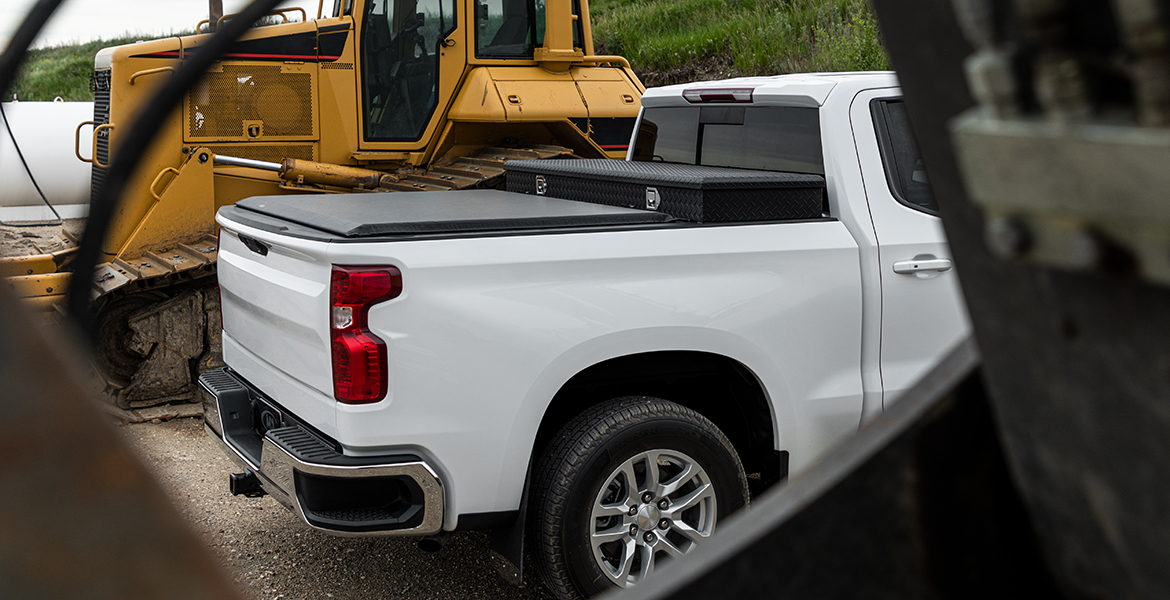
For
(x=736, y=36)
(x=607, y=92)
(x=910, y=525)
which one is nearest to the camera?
(x=910, y=525)

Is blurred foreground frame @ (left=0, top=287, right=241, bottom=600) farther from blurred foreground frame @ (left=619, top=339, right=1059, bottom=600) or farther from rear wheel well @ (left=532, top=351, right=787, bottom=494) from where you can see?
rear wheel well @ (left=532, top=351, right=787, bottom=494)

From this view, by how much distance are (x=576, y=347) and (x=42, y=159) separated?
1353cm

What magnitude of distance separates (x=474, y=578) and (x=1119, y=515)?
13.0ft

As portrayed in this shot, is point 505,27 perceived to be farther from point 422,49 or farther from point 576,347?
point 576,347

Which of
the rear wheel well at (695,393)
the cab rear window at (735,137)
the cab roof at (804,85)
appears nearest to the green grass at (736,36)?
the cab rear window at (735,137)

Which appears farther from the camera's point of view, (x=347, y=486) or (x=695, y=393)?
(x=695, y=393)

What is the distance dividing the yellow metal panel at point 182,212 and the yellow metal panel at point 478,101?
2090 millimetres

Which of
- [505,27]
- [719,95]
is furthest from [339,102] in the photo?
[719,95]

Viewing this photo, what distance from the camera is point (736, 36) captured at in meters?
18.6

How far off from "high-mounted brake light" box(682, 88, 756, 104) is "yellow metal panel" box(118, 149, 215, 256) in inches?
175

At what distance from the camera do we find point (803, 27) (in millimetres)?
17031

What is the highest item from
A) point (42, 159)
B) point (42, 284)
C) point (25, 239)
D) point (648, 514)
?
point (42, 159)

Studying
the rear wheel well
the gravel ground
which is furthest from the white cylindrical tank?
the rear wheel well

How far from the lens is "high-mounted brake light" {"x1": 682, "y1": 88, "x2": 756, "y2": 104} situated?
4767 mm
